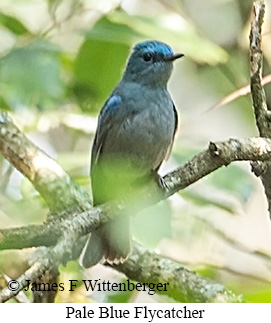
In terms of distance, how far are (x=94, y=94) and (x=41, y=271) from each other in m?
0.85

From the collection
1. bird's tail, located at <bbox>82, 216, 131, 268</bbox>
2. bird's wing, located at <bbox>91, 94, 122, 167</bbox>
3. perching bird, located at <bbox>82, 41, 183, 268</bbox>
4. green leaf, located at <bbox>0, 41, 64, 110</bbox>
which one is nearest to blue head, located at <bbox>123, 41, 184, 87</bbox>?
perching bird, located at <bbox>82, 41, 183, 268</bbox>

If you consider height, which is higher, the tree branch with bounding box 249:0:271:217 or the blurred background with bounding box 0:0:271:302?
the tree branch with bounding box 249:0:271:217

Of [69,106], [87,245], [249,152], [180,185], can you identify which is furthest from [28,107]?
[249,152]

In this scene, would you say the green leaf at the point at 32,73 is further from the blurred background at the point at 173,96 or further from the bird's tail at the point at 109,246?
the bird's tail at the point at 109,246

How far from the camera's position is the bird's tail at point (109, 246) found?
1855 mm

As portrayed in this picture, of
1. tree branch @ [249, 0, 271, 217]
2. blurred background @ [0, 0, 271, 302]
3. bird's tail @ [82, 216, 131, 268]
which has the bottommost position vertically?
bird's tail @ [82, 216, 131, 268]

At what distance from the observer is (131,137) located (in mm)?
1844

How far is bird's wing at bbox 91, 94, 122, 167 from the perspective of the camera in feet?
6.21

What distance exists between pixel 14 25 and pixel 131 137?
433mm

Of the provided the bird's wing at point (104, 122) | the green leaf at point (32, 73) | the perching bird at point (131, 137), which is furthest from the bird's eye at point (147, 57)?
the green leaf at point (32, 73)

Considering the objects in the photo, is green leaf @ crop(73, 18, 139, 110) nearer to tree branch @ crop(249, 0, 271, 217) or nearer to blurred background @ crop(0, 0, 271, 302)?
blurred background @ crop(0, 0, 271, 302)

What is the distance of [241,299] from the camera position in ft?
5.43

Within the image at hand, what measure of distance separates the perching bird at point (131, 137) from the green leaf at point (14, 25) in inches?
11.9

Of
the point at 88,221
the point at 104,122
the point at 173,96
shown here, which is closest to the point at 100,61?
the point at 104,122
